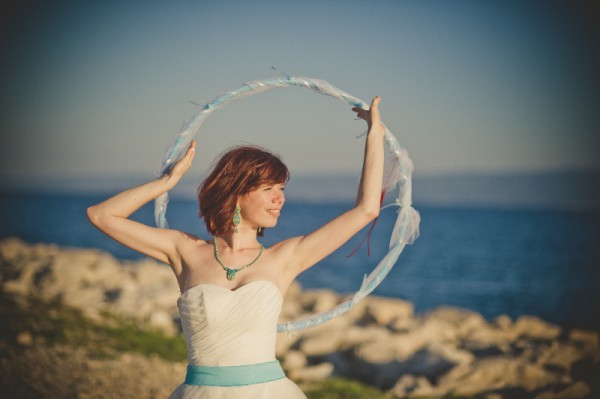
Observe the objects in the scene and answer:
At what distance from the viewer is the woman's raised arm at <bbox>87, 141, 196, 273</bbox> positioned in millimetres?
4090

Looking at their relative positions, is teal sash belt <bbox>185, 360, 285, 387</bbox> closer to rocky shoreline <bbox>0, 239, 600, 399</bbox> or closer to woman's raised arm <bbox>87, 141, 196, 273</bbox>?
woman's raised arm <bbox>87, 141, 196, 273</bbox>

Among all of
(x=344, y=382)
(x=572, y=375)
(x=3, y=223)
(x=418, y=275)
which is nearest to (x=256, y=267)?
(x=344, y=382)

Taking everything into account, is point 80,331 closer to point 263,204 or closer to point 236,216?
point 236,216

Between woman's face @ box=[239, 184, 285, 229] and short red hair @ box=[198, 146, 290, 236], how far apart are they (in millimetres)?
35

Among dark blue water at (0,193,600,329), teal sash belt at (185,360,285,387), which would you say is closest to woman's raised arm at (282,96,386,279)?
teal sash belt at (185,360,285,387)

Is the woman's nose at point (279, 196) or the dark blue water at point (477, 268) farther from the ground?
the woman's nose at point (279, 196)

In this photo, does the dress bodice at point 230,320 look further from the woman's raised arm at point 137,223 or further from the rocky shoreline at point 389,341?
the rocky shoreline at point 389,341

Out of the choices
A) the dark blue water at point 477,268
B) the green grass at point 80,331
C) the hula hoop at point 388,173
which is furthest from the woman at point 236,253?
the dark blue water at point 477,268

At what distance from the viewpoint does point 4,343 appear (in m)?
8.61

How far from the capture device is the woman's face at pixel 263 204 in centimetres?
414

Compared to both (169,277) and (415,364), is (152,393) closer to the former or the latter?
(415,364)

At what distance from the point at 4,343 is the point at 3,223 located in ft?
241

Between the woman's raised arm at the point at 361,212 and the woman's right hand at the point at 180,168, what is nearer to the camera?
the woman's raised arm at the point at 361,212

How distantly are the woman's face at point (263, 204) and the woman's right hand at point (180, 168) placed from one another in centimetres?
38
